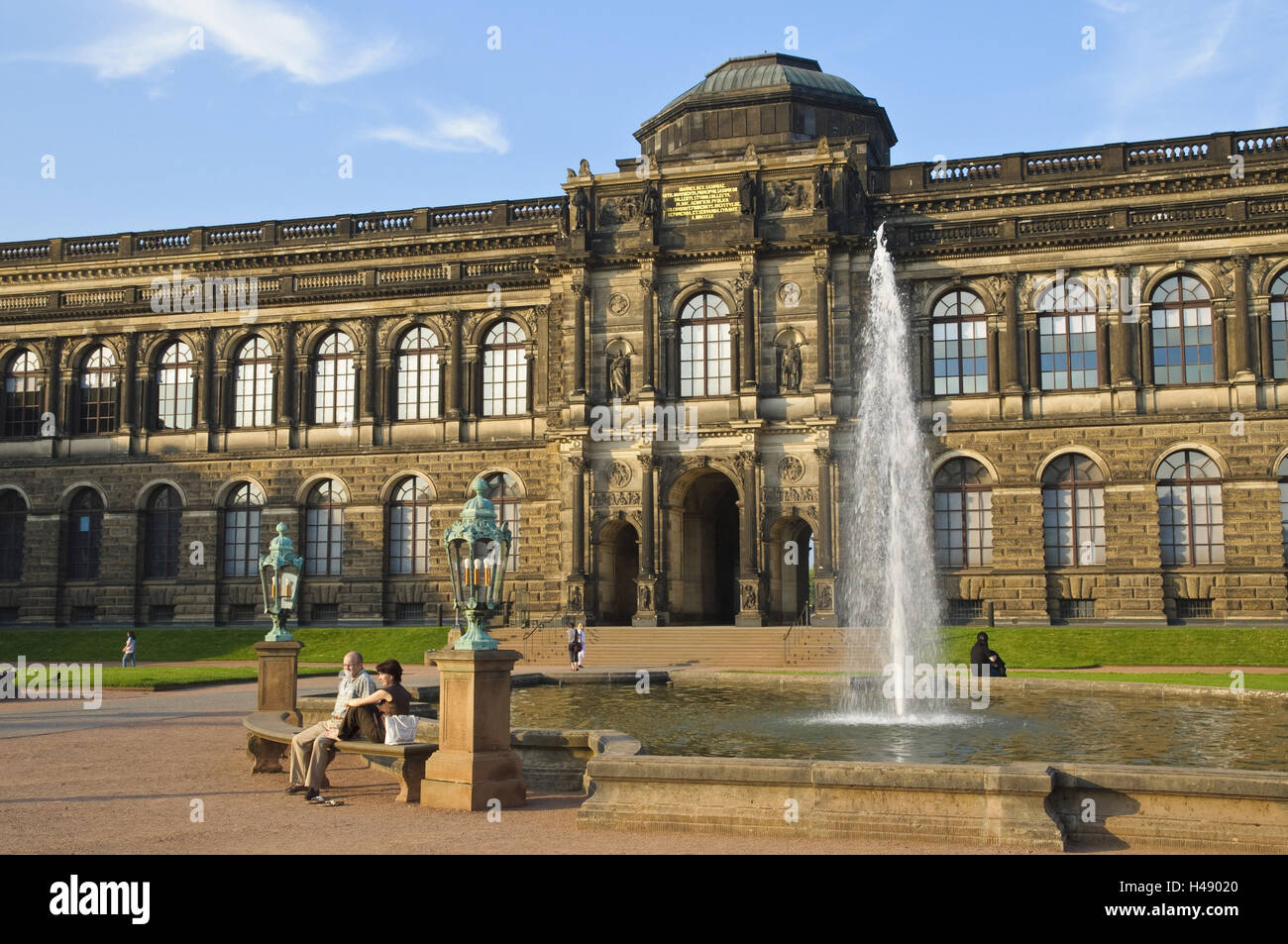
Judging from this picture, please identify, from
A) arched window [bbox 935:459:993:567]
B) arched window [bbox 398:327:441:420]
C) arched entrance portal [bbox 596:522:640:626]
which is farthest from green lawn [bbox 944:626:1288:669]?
arched window [bbox 398:327:441:420]

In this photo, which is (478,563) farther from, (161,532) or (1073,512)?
(161,532)

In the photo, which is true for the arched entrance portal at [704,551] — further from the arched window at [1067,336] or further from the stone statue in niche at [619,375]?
the arched window at [1067,336]

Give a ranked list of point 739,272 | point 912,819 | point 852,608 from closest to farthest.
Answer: point 912,819 → point 852,608 → point 739,272

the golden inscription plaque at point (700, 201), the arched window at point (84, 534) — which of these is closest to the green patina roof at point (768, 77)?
the golden inscription plaque at point (700, 201)

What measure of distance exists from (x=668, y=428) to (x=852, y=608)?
26.7ft

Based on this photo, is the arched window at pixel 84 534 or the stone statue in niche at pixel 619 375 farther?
the arched window at pixel 84 534

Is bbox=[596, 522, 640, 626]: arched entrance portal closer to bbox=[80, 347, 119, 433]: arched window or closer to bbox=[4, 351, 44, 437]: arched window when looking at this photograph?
bbox=[80, 347, 119, 433]: arched window

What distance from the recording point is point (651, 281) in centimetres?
4109

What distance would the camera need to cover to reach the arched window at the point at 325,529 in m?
45.7

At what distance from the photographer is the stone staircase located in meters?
33.2

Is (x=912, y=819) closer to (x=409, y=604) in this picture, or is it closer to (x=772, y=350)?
(x=772, y=350)

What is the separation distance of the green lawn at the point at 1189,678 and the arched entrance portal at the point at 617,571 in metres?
16.2

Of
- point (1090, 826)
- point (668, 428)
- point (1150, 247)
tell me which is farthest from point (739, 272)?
point (1090, 826)

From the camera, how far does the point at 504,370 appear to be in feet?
149
